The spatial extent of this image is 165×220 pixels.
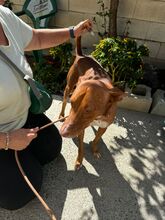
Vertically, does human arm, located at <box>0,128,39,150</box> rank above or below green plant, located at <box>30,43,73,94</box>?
above

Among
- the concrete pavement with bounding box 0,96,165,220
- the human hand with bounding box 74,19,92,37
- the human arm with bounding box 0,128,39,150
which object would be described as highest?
the human hand with bounding box 74,19,92,37

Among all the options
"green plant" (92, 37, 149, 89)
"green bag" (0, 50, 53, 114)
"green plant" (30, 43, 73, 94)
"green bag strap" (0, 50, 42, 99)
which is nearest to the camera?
"green bag strap" (0, 50, 42, 99)

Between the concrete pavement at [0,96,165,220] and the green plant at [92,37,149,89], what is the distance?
2.27ft

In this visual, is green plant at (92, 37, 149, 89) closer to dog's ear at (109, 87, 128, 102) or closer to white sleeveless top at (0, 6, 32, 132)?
white sleeveless top at (0, 6, 32, 132)

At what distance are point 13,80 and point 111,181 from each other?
156 cm

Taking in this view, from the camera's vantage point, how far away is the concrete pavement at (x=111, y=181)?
2779 mm

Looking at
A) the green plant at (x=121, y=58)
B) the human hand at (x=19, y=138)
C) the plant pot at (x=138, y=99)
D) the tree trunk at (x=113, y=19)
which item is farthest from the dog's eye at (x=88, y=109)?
the tree trunk at (x=113, y=19)

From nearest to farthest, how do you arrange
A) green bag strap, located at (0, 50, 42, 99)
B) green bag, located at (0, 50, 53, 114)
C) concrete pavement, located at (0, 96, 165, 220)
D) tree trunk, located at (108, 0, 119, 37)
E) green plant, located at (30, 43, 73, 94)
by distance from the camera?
green bag strap, located at (0, 50, 42, 99), green bag, located at (0, 50, 53, 114), concrete pavement, located at (0, 96, 165, 220), tree trunk, located at (108, 0, 119, 37), green plant, located at (30, 43, 73, 94)

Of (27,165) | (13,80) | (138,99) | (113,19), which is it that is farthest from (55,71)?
(13,80)

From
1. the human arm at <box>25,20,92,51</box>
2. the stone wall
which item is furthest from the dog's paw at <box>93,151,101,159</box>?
the stone wall

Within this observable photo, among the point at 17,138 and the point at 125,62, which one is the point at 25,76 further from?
the point at 125,62

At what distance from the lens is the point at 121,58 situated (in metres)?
3.61

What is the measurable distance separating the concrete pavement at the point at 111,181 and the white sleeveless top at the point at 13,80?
2.70 feet

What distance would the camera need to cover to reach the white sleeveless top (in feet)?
7.23
